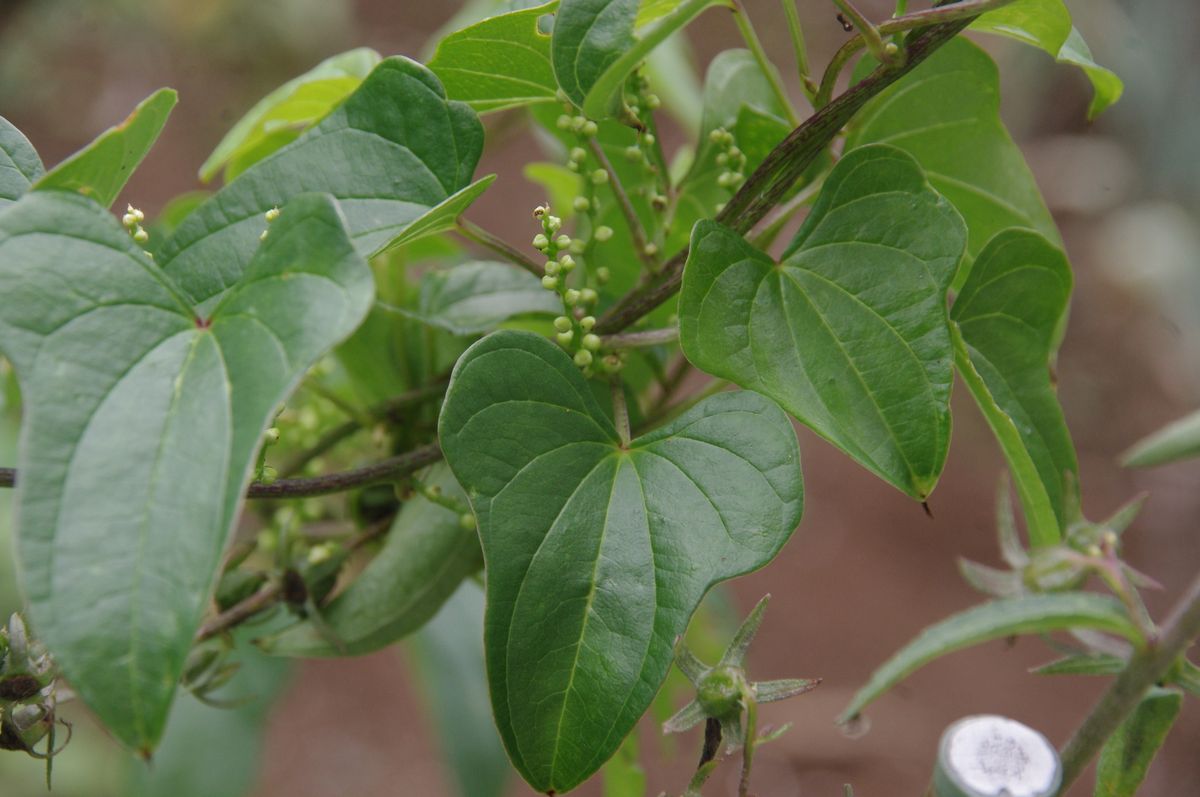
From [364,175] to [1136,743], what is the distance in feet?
1.33

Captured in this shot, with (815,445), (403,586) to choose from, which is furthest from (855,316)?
(815,445)

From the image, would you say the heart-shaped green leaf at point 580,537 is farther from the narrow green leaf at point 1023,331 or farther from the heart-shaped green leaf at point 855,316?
the narrow green leaf at point 1023,331

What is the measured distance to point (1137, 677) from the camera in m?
0.38

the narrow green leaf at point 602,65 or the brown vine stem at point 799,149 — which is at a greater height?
the narrow green leaf at point 602,65

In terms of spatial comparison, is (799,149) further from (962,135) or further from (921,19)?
(962,135)

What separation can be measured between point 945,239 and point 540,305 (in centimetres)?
25

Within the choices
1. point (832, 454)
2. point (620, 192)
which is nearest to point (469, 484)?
point (620, 192)

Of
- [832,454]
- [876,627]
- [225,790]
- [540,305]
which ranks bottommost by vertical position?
[876,627]

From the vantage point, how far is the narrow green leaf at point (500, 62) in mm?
503

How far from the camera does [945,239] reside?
459mm

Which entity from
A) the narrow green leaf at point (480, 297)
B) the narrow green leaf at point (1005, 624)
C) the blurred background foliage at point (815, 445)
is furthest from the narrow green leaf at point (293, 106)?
the narrow green leaf at point (1005, 624)

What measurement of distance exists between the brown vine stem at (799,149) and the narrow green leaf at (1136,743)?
0.85ft

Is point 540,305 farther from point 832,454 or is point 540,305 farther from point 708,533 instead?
point 832,454

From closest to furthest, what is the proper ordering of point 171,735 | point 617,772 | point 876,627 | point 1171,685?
→ point 1171,685, point 617,772, point 171,735, point 876,627
